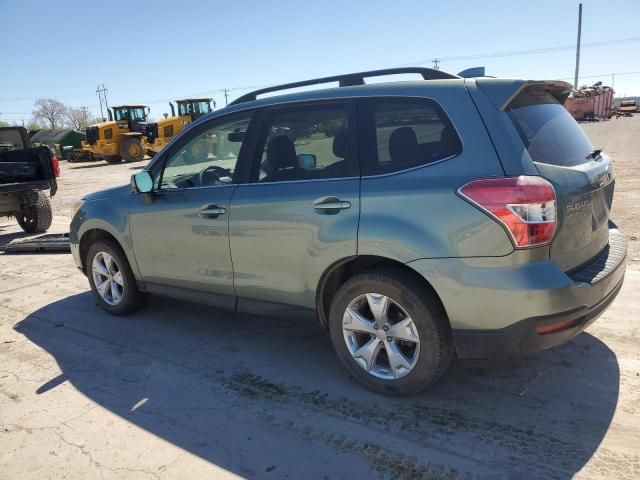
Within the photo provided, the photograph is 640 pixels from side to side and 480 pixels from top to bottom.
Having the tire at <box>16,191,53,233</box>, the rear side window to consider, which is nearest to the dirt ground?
the rear side window

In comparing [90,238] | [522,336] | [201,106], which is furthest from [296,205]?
[201,106]

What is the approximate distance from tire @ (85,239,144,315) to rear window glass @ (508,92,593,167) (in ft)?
11.6

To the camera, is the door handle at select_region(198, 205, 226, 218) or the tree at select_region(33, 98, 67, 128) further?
the tree at select_region(33, 98, 67, 128)

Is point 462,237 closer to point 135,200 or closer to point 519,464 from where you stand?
point 519,464

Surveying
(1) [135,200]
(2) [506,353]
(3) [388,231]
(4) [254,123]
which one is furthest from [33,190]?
(2) [506,353]

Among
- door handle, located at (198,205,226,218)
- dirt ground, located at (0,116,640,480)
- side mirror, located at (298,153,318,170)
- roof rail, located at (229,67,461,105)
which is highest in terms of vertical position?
roof rail, located at (229,67,461,105)

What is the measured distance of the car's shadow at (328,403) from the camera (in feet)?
8.58

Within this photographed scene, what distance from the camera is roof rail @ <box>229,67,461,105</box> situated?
3.23m

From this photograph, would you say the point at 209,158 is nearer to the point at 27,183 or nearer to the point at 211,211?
the point at 211,211

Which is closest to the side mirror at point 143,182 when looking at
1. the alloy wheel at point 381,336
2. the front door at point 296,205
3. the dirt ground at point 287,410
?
the front door at point 296,205

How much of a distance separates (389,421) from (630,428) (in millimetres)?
1266

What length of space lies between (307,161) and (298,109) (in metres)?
0.40

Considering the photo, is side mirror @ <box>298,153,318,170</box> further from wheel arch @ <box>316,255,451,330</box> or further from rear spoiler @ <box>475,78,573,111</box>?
rear spoiler @ <box>475,78,573,111</box>

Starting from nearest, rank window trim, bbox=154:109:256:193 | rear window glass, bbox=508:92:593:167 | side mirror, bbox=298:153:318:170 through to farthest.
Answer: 1. rear window glass, bbox=508:92:593:167
2. side mirror, bbox=298:153:318:170
3. window trim, bbox=154:109:256:193
